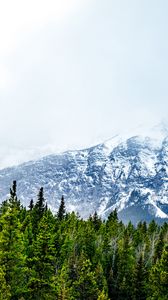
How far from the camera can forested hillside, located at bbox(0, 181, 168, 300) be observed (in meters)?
47.8

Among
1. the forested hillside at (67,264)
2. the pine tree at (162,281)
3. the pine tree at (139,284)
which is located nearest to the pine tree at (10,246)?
the forested hillside at (67,264)

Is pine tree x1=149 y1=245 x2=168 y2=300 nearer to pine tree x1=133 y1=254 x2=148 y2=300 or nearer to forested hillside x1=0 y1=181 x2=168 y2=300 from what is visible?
forested hillside x1=0 y1=181 x2=168 y2=300

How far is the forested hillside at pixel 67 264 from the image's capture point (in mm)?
47844

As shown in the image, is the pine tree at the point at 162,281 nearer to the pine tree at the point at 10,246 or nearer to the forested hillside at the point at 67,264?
the forested hillside at the point at 67,264

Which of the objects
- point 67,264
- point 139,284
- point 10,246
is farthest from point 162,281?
point 67,264

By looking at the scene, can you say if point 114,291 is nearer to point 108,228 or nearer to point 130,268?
point 130,268

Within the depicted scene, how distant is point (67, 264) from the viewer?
85.0 meters

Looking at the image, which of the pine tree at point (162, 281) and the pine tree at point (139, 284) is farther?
the pine tree at point (139, 284)

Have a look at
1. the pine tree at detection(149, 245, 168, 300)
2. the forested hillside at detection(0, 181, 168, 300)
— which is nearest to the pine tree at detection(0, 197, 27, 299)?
the forested hillside at detection(0, 181, 168, 300)

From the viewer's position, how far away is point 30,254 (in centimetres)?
7625

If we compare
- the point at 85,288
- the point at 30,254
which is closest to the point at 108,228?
the point at 30,254

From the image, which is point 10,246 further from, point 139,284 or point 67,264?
point 67,264

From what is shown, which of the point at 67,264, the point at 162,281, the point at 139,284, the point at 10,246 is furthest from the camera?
the point at 67,264

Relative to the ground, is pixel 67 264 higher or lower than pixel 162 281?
higher
